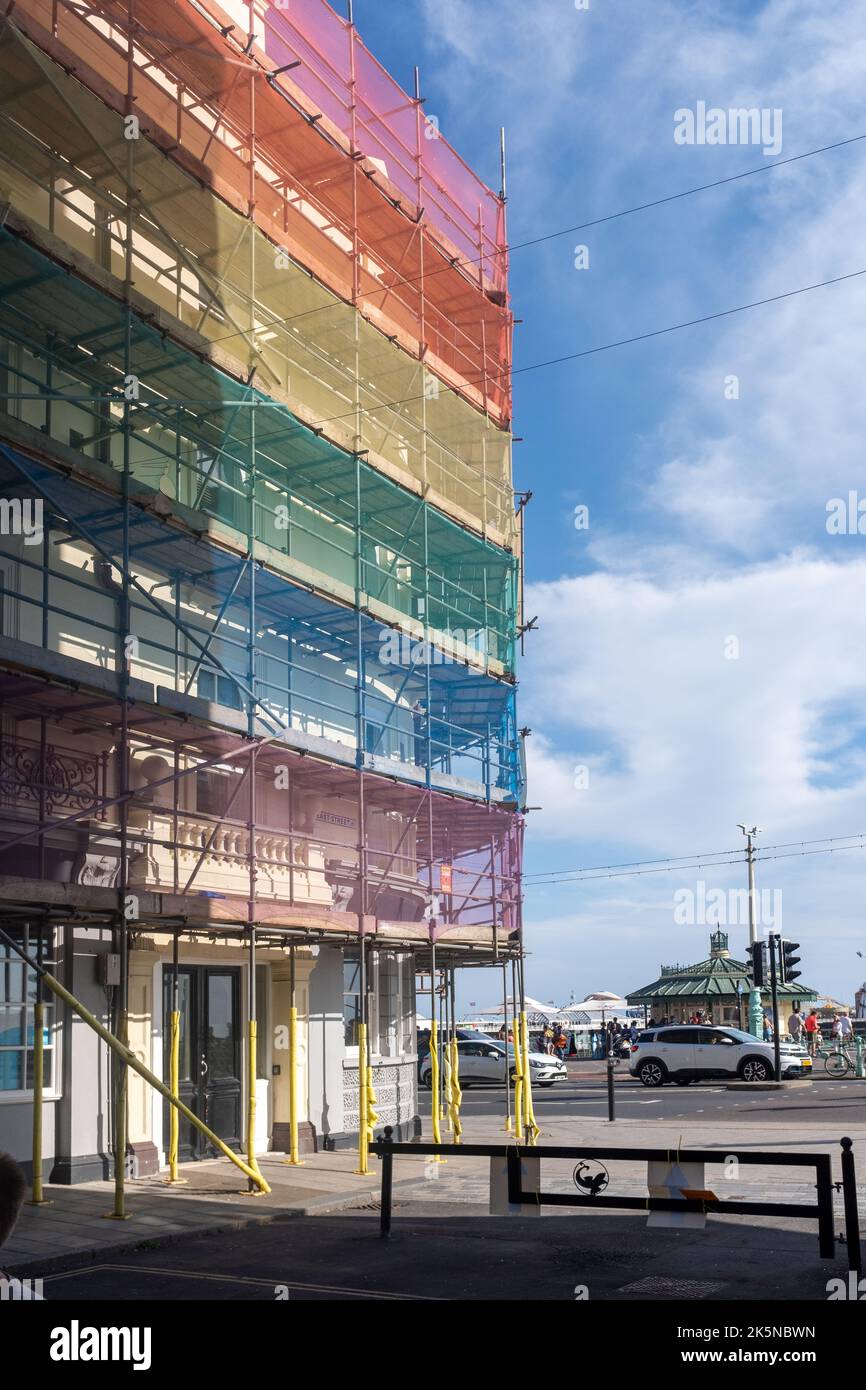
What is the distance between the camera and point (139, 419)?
A: 17797mm

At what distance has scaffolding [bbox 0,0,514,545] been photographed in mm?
16422

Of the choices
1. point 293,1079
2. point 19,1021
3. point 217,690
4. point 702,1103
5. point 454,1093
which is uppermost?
point 217,690

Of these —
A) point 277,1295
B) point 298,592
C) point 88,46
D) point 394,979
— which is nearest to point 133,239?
point 88,46

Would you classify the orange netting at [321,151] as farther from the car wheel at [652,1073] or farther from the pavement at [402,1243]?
the car wheel at [652,1073]

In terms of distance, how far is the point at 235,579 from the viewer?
18219 millimetres

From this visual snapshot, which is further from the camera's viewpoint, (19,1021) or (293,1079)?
(293,1079)

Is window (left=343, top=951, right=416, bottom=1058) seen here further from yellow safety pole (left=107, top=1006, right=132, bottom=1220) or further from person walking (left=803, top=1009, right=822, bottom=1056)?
person walking (left=803, top=1009, right=822, bottom=1056)

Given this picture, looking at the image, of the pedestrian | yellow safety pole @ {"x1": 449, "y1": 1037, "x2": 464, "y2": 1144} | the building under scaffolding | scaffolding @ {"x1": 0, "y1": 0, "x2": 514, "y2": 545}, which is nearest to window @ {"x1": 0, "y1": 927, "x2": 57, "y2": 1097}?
the building under scaffolding

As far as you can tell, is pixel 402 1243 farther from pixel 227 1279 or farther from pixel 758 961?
pixel 758 961

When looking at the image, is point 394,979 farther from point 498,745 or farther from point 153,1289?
point 153,1289

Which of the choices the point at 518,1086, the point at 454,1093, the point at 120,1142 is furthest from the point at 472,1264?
the point at 518,1086

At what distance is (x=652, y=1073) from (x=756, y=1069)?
2763 millimetres

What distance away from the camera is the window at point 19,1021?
14.8m
